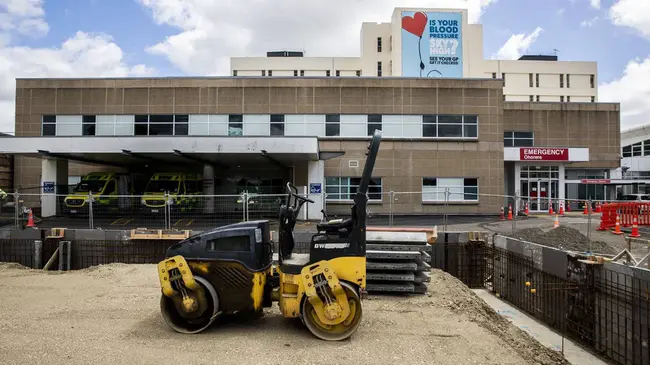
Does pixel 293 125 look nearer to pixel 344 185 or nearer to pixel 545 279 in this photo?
pixel 344 185

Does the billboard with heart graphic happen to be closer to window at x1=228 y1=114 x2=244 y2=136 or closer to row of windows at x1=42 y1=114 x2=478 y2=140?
row of windows at x1=42 y1=114 x2=478 y2=140

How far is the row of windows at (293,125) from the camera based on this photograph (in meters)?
26.1

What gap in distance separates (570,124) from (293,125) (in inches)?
848

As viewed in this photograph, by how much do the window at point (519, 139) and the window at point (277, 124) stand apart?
17379mm

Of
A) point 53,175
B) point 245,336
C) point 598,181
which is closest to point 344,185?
point 53,175

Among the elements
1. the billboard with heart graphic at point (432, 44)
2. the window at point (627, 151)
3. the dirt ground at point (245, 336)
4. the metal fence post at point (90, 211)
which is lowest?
the dirt ground at point (245, 336)

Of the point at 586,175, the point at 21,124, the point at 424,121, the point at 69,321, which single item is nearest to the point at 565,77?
the point at 586,175

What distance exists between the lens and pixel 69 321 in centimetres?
650

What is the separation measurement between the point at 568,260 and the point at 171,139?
16.4 meters

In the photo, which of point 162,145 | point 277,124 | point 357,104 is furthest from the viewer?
point 277,124

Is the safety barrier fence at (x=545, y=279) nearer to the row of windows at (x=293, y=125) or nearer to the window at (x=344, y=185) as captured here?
the window at (x=344, y=185)

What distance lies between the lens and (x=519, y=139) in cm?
3306

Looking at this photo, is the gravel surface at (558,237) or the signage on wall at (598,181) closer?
the gravel surface at (558,237)

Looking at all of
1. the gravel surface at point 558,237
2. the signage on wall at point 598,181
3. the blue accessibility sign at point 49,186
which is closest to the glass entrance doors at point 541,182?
the signage on wall at point 598,181
